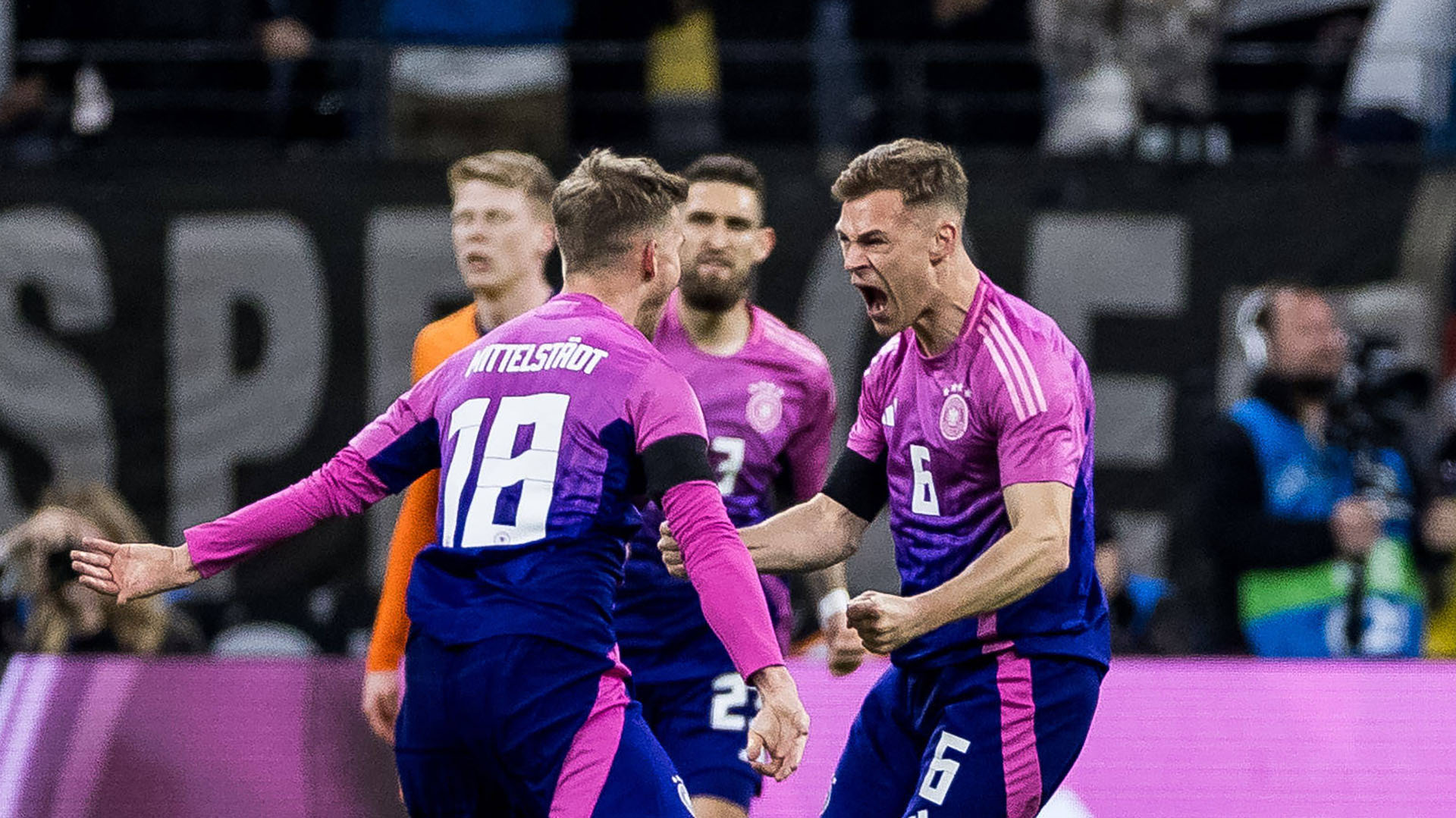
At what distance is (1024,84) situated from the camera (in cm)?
917

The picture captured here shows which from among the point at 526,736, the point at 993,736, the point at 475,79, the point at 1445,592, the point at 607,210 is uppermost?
the point at 607,210

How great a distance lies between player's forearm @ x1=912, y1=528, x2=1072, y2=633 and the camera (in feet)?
13.2

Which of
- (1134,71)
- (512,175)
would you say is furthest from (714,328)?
(1134,71)

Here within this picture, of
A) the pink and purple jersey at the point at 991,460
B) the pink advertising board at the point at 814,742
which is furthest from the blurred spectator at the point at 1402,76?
the pink and purple jersey at the point at 991,460

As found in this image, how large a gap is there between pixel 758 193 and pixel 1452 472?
3854mm

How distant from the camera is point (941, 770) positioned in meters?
4.30

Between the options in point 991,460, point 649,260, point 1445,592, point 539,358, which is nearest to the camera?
point 539,358

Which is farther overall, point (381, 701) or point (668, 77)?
point (668, 77)

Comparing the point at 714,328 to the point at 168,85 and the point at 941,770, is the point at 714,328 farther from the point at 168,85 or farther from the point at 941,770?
the point at 168,85

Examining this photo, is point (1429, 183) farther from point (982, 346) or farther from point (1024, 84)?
point (982, 346)

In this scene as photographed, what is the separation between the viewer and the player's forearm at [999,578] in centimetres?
403

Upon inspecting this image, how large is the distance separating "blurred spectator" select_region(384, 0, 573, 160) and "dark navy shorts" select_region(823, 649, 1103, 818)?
193 inches

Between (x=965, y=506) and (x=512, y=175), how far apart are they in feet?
6.94

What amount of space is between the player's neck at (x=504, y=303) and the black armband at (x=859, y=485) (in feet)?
4.37
